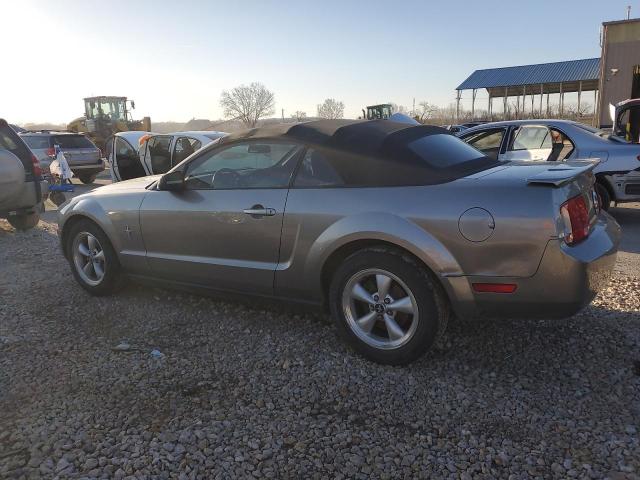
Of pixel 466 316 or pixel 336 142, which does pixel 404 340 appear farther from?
pixel 336 142

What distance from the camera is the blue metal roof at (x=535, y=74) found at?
3694 cm

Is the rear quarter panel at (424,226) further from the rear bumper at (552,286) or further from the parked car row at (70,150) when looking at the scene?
the parked car row at (70,150)

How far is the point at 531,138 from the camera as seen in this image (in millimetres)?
7902

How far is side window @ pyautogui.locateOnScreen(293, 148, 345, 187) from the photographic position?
3568mm

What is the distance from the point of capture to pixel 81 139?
16469 millimetres

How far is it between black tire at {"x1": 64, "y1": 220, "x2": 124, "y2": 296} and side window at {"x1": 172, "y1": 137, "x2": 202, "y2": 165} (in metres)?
5.60

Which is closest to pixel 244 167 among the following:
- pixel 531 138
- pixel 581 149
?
pixel 531 138

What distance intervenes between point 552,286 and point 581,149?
543 cm

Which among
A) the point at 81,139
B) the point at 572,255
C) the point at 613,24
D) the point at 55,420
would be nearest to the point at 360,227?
the point at 572,255

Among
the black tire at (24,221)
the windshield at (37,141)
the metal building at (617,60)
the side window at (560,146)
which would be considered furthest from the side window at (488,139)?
the metal building at (617,60)

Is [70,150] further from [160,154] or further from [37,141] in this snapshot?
[160,154]

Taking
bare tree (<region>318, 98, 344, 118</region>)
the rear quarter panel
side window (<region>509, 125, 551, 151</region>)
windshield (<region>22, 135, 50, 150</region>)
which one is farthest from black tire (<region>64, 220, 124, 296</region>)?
bare tree (<region>318, 98, 344, 118</region>)

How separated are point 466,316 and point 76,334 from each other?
2.93 metres

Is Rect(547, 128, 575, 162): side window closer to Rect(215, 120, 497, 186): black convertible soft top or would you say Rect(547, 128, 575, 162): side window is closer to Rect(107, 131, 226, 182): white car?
Rect(215, 120, 497, 186): black convertible soft top
